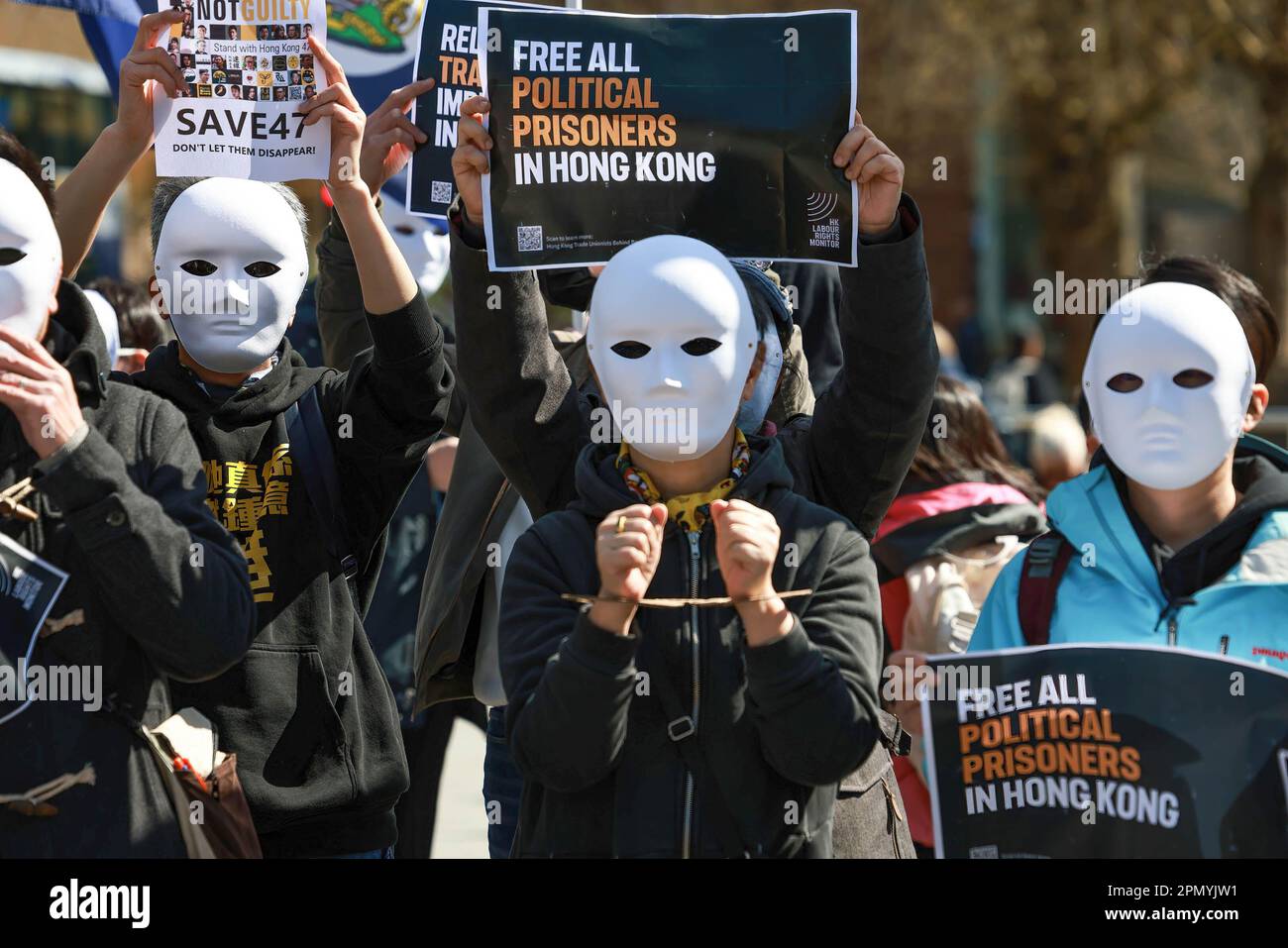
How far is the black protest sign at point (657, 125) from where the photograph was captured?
3436 mm

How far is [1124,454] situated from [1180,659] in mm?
431

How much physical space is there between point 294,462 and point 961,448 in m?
2.06

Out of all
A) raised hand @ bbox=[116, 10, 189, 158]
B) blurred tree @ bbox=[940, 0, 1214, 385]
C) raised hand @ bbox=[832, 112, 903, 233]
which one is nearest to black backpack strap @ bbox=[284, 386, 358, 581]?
raised hand @ bbox=[116, 10, 189, 158]

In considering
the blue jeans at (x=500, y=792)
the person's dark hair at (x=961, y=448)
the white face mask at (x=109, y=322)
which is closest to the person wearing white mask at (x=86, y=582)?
the blue jeans at (x=500, y=792)

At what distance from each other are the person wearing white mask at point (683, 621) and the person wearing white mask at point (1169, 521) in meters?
0.36

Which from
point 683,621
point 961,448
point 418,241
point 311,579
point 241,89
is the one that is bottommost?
point 683,621

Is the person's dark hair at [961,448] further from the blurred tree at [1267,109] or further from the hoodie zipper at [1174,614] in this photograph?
the blurred tree at [1267,109]

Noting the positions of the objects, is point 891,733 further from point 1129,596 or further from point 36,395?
point 36,395

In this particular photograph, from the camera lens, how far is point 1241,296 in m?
3.56

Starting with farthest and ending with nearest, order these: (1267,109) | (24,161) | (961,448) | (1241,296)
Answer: (1267,109), (961,448), (1241,296), (24,161)

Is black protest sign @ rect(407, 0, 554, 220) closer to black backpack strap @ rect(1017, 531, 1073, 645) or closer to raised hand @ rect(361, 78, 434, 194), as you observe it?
raised hand @ rect(361, 78, 434, 194)

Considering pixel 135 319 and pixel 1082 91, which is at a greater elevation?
pixel 1082 91

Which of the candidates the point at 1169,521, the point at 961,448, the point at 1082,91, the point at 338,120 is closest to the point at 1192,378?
the point at 1169,521

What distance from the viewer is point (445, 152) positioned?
14.0 ft
